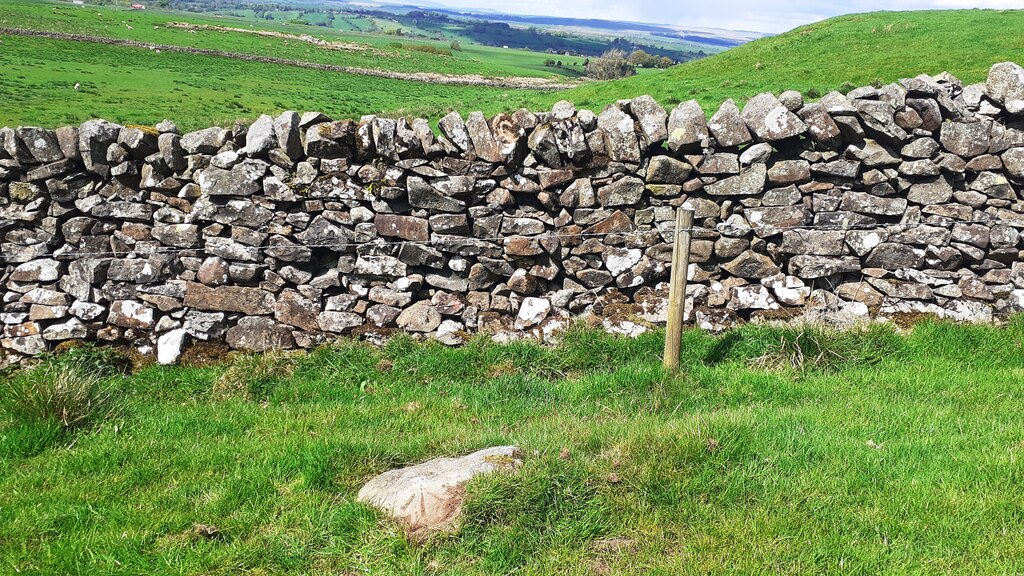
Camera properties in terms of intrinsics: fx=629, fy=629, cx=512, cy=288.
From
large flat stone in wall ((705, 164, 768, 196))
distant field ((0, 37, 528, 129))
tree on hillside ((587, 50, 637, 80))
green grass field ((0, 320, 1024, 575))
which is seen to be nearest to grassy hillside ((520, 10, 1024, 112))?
distant field ((0, 37, 528, 129))

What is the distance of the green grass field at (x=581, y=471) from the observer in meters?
3.59

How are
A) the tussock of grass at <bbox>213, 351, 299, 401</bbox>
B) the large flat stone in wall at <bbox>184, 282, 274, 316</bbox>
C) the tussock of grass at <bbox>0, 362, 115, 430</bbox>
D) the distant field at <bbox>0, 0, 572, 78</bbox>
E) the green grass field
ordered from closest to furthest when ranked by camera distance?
the green grass field → the tussock of grass at <bbox>0, 362, 115, 430</bbox> → the tussock of grass at <bbox>213, 351, 299, 401</bbox> → the large flat stone in wall at <bbox>184, 282, 274, 316</bbox> → the distant field at <bbox>0, 0, 572, 78</bbox>

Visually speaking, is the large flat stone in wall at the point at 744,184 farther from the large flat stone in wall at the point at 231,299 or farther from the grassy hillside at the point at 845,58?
the grassy hillside at the point at 845,58

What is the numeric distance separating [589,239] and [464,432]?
356 cm

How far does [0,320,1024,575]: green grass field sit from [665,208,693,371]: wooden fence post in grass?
0.84ft

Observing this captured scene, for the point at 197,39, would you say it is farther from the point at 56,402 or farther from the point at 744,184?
the point at 744,184

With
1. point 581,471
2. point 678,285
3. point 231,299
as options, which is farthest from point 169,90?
point 581,471

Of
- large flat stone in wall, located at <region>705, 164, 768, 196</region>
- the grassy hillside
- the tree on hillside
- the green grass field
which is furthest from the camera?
the tree on hillside

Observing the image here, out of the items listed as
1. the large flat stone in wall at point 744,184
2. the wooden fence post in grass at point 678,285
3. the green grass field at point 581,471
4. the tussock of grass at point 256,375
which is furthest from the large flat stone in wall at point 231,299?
the large flat stone in wall at point 744,184

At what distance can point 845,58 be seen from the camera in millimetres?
22188

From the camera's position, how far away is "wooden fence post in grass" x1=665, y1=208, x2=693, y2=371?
20.4ft

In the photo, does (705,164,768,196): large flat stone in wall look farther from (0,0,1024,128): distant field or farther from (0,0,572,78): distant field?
(0,0,572,78): distant field

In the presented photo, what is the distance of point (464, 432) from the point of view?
5082mm

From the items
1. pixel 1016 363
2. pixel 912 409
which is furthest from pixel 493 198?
pixel 1016 363
